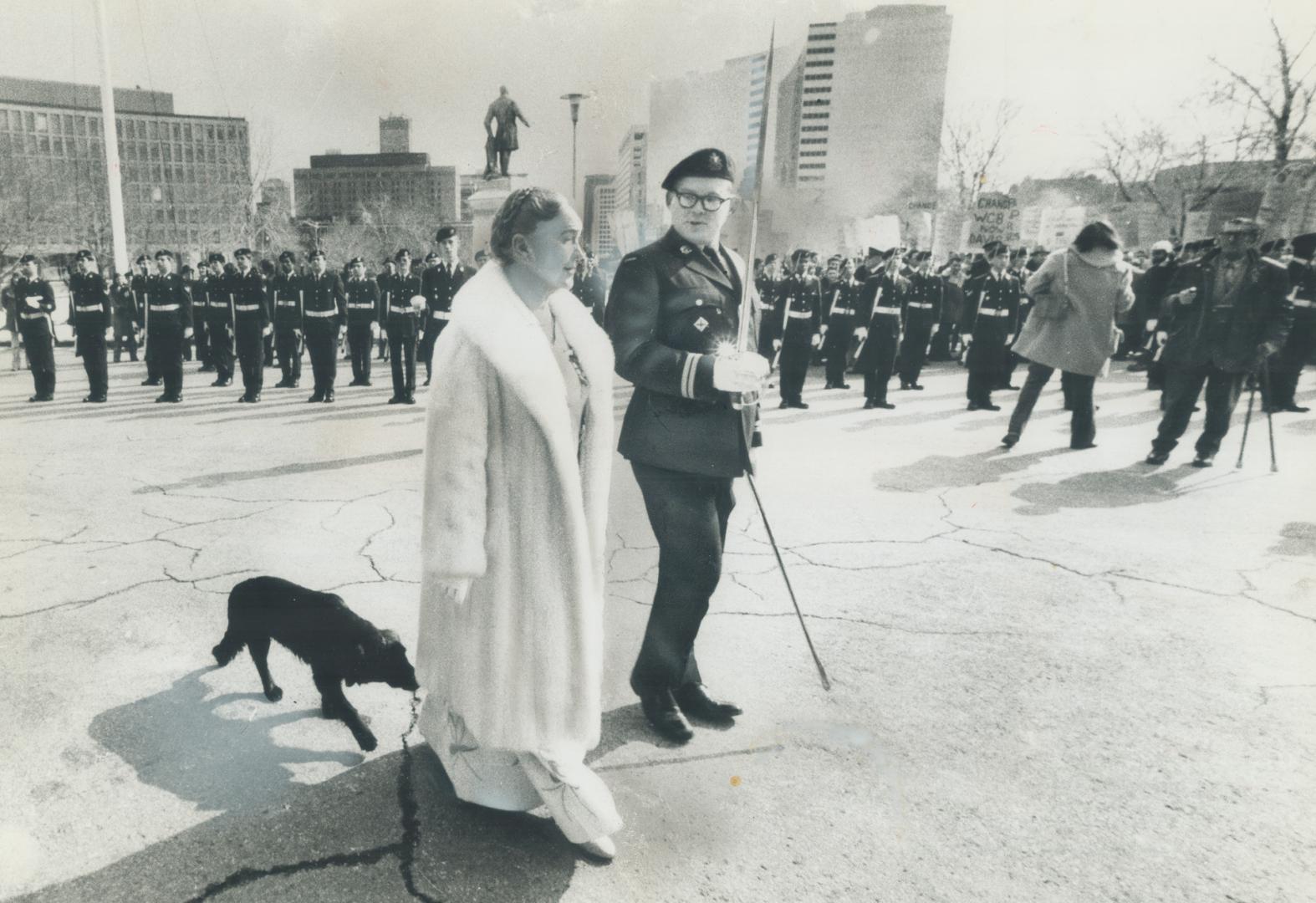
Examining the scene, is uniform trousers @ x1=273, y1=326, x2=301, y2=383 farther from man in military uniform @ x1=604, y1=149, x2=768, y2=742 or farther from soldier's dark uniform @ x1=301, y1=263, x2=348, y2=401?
man in military uniform @ x1=604, y1=149, x2=768, y2=742

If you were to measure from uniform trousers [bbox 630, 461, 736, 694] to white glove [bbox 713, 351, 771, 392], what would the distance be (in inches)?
14.2

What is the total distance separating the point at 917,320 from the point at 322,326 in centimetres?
764

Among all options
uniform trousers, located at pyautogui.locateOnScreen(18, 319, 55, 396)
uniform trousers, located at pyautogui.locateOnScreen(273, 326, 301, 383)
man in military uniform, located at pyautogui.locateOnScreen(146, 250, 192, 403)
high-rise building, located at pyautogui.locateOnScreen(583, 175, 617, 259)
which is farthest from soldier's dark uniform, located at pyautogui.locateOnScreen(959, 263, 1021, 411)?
uniform trousers, located at pyautogui.locateOnScreen(18, 319, 55, 396)

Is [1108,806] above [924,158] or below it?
below

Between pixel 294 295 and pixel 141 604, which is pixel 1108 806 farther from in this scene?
pixel 294 295

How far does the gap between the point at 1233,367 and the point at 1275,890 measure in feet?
17.2

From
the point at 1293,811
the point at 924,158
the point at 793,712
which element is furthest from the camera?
the point at 924,158

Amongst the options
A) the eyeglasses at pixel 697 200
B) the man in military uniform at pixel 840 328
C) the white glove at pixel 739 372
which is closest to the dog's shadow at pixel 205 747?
the white glove at pixel 739 372

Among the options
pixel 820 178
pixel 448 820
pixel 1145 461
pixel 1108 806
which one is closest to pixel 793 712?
pixel 1108 806

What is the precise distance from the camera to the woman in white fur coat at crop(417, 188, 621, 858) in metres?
1.96

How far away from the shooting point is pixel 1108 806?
8.05ft

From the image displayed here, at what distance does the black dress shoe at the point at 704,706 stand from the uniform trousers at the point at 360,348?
9.07 m

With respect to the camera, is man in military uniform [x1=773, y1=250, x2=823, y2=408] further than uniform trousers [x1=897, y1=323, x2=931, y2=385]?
No

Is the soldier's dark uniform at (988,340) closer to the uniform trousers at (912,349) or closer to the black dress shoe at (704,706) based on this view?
the uniform trousers at (912,349)
